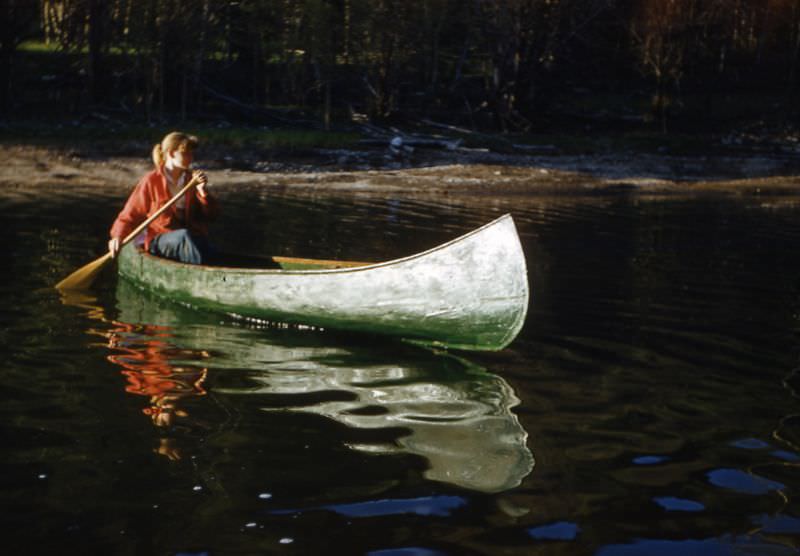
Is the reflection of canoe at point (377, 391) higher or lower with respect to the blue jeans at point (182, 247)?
lower

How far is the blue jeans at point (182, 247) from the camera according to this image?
9.85 metres

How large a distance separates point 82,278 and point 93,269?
17 cm

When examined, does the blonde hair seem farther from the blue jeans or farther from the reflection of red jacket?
the blue jeans

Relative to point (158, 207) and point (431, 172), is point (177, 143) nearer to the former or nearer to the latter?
point (158, 207)

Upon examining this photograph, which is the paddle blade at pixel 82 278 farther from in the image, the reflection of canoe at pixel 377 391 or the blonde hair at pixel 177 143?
the blonde hair at pixel 177 143

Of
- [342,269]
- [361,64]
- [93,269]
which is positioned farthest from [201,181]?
[361,64]

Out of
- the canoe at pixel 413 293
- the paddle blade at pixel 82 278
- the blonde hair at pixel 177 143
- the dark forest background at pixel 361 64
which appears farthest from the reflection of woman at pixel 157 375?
the dark forest background at pixel 361 64

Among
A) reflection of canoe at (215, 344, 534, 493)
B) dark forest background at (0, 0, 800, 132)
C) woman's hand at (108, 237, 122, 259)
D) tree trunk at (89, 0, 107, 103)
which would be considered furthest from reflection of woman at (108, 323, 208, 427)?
tree trunk at (89, 0, 107, 103)

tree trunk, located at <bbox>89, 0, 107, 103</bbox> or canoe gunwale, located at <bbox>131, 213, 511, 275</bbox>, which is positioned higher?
tree trunk, located at <bbox>89, 0, 107, 103</bbox>

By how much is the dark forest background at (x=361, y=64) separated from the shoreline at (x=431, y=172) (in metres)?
4.28

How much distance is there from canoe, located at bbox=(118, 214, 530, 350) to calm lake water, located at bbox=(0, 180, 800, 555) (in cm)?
24

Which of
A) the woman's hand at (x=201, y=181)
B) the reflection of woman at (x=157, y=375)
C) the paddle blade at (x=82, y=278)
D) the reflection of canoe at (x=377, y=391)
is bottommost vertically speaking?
the reflection of woman at (x=157, y=375)

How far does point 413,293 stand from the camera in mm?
7766

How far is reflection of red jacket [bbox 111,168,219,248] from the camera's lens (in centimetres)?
984
